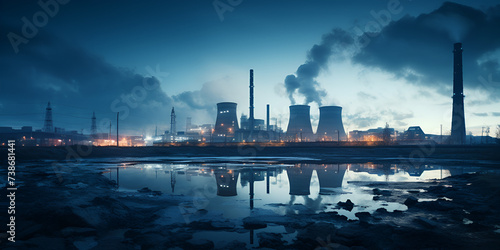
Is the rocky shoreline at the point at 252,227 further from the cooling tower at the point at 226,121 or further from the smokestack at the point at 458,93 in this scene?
the cooling tower at the point at 226,121

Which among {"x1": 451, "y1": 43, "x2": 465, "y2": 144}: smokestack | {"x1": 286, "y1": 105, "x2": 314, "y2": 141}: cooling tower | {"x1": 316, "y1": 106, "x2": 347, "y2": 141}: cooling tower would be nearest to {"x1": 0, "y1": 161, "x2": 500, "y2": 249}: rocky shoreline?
{"x1": 451, "y1": 43, "x2": 465, "y2": 144}: smokestack

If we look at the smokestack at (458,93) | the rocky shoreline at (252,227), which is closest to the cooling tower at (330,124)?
the smokestack at (458,93)

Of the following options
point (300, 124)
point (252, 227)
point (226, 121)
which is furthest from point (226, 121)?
point (252, 227)

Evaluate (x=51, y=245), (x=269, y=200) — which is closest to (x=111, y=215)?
(x=51, y=245)

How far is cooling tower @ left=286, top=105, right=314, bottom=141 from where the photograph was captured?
74875 millimetres

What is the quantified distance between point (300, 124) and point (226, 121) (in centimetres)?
2181

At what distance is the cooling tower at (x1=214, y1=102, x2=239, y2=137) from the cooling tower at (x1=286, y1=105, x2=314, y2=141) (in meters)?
16.4

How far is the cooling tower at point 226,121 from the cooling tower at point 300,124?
16.4 metres

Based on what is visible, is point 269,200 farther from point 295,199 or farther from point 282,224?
point 282,224

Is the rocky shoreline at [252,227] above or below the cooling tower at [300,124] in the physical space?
below

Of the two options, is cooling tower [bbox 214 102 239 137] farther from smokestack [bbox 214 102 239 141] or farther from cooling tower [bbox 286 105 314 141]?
cooling tower [bbox 286 105 314 141]

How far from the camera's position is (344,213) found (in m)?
6.32

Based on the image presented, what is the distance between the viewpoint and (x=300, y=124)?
75.2 meters

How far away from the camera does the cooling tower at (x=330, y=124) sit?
74.2m
